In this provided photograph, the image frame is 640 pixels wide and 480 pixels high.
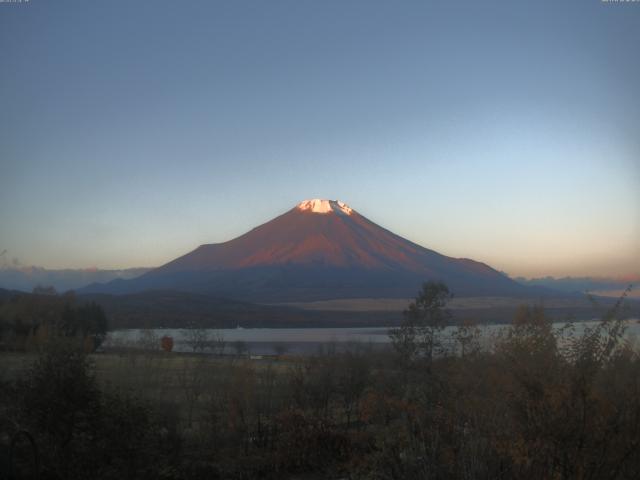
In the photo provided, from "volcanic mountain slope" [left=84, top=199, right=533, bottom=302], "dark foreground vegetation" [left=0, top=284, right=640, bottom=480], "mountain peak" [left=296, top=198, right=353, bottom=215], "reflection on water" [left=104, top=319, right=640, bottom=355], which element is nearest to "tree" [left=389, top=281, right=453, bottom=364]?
"reflection on water" [left=104, top=319, right=640, bottom=355]

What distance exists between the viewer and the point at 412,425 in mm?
7016

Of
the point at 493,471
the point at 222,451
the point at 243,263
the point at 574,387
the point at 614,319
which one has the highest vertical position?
the point at 243,263

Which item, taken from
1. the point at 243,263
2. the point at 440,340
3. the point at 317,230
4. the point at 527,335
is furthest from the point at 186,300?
the point at 527,335

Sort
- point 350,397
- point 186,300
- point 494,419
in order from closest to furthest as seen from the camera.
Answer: point 494,419 → point 350,397 → point 186,300

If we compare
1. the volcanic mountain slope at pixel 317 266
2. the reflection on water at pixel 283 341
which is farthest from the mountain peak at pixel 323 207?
the reflection on water at pixel 283 341

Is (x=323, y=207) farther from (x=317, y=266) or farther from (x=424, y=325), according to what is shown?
(x=424, y=325)

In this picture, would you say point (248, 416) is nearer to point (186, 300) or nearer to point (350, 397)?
point (350, 397)

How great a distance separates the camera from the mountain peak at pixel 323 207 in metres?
180

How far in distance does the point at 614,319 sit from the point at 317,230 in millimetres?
165285

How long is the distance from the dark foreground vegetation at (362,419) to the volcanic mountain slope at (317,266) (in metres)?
112

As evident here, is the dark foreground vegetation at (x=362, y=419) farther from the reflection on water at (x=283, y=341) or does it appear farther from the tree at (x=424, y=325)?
the tree at (x=424, y=325)

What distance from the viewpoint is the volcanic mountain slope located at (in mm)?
136500

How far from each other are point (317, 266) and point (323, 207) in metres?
30.7

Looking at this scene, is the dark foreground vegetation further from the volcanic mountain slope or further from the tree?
the volcanic mountain slope
